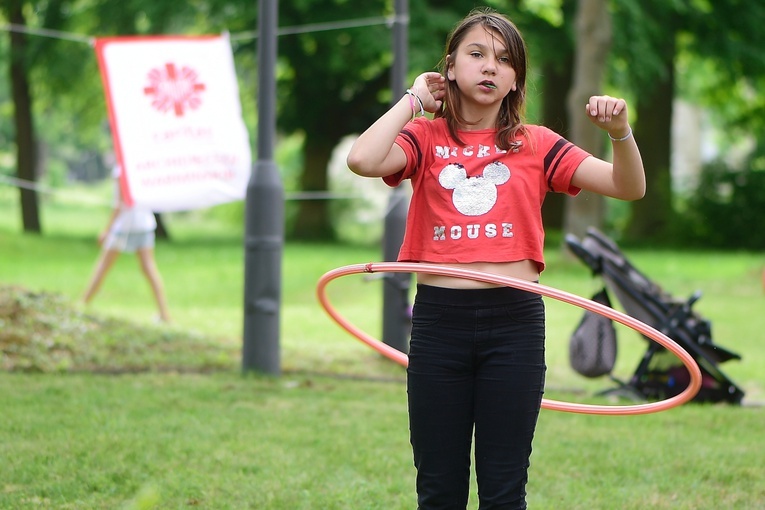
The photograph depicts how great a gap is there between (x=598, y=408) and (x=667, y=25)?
19997mm

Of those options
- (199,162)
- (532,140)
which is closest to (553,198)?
(199,162)

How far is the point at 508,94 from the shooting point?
3637mm

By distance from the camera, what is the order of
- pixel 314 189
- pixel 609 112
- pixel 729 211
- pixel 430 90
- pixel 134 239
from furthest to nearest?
pixel 314 189 < pixel 729 211 < pixel 134 239 < pixel 430 90 < pixel 609 112

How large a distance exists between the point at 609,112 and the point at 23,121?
69.0 feet

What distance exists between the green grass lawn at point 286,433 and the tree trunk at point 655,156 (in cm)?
1420

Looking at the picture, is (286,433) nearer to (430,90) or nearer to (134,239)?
(430,90)

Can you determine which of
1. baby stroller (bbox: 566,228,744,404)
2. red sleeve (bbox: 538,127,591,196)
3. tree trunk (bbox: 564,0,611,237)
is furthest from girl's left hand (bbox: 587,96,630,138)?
tree trunk (bbox: 564,0,611,237)

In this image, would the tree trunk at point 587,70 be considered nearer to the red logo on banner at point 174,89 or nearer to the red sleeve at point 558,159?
the red logo on banner at point 174,89

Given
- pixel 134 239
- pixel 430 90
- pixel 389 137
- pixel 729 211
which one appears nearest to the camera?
pixel 389 137

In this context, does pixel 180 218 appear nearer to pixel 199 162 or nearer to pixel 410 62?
pixel 410 62

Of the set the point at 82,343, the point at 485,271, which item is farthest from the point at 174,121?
the point at 485,271

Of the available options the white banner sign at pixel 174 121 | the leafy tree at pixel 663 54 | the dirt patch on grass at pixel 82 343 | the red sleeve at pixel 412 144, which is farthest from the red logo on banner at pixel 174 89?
the leafy tree at pixel 663 54

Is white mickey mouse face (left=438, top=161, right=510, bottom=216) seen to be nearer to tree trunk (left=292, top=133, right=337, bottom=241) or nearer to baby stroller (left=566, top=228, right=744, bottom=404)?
baby stroller (left=566, top=228, right=744, bottom=404)

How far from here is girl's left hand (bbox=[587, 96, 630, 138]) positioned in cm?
333
